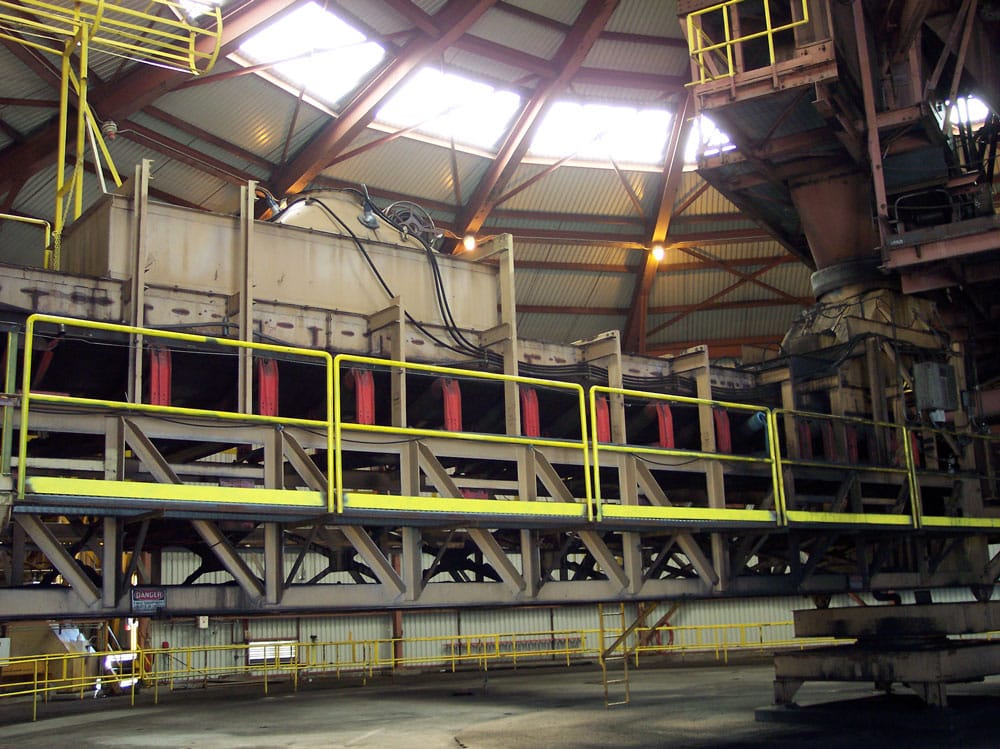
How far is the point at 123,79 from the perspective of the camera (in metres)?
21.5

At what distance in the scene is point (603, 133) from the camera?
1140 inches

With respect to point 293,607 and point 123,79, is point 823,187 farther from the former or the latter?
point 123,79

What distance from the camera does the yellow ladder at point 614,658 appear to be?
1445 cm

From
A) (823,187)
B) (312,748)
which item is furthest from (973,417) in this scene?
(312,748)

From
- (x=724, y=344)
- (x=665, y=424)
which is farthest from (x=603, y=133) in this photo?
(x=665, y=424)

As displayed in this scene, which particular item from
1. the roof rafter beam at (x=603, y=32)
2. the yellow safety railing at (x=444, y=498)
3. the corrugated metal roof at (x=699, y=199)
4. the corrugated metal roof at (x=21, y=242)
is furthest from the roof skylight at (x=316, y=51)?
the yellow safety railing at (x=444, y=498)

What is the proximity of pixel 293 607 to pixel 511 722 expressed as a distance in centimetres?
699

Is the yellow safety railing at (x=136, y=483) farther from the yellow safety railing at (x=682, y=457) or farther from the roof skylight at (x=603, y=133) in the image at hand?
the roof skylight at (x=603, y=133)

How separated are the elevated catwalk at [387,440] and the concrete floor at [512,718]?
1.62 m

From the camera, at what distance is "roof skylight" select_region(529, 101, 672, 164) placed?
28766 mm

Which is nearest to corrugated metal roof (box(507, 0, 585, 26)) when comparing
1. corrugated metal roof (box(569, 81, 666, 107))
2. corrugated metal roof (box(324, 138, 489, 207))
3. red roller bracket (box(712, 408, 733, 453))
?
corrugated metal roof (box(569, 81, 666, 107))

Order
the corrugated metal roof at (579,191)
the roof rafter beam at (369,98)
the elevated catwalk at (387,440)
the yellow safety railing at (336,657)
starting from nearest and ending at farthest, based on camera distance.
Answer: the elevated catwalk at (387,440), the roof rafter beam at (369,98), the yellow safety railing at (336,657), the corrugated metal roof at (579,191)

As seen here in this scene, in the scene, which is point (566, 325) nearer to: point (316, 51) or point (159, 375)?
point (316, 51)

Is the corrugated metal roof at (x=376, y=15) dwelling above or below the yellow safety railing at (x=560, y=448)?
above
